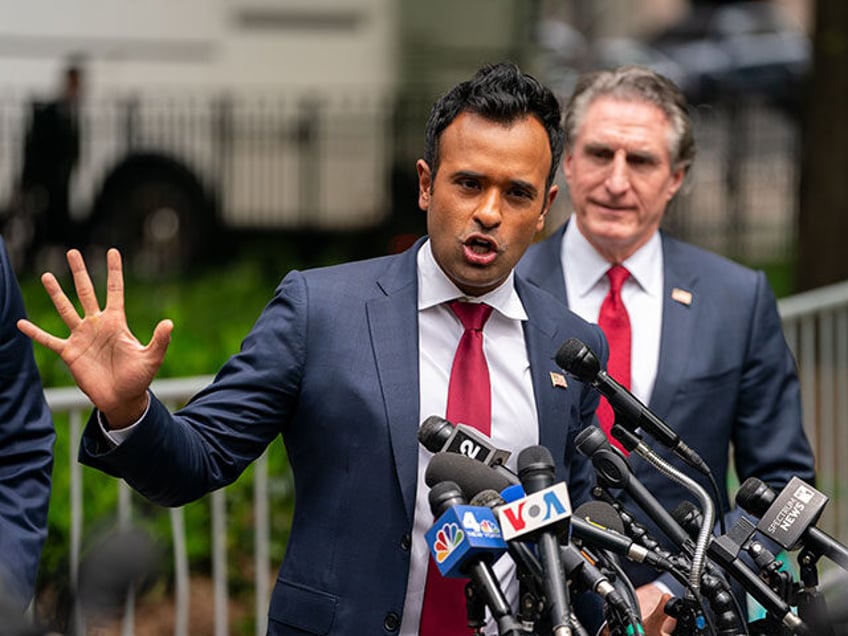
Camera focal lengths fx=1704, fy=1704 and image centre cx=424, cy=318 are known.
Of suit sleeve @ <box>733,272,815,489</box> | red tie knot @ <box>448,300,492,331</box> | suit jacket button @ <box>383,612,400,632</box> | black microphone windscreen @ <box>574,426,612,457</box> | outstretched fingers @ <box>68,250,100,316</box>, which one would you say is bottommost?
suit jacket button @ <box>383,612,400,632</box>

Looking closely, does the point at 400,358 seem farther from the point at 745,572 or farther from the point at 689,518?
the point at 745,572

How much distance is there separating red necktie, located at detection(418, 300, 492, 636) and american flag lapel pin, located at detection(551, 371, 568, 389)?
0.16 m

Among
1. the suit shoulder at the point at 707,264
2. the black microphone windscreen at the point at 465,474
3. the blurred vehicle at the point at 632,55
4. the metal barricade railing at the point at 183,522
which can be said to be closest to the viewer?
the black microphone windscreen at the point at 465,474

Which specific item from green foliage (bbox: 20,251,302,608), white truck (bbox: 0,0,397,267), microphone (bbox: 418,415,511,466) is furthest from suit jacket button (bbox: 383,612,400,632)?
→ white truck (bbox: 0,0,397,267)

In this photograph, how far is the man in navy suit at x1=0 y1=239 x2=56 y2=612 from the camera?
11.3ft

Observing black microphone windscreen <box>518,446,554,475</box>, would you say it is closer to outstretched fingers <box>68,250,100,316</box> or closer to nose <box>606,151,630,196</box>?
outstretched fingers <box>68,250,100,316</box>

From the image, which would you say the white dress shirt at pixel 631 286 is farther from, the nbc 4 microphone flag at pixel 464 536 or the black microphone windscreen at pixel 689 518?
the nbc 4 microphone flag at pixel 464 536

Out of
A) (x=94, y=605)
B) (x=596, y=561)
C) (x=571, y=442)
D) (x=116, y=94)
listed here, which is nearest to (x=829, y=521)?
(x=571, y=442)

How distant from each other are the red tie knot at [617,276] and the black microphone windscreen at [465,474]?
1709 millimetres

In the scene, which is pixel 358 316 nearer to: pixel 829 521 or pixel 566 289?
pixel 566 289

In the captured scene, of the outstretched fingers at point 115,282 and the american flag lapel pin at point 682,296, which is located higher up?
the outstretched fingers at point 115,282

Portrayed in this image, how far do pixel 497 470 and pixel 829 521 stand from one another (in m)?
4.96

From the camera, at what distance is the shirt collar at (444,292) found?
371 cm

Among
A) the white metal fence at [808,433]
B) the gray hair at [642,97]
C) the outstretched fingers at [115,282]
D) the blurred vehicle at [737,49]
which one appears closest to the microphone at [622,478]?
the outstretched fingers at [115,282]
